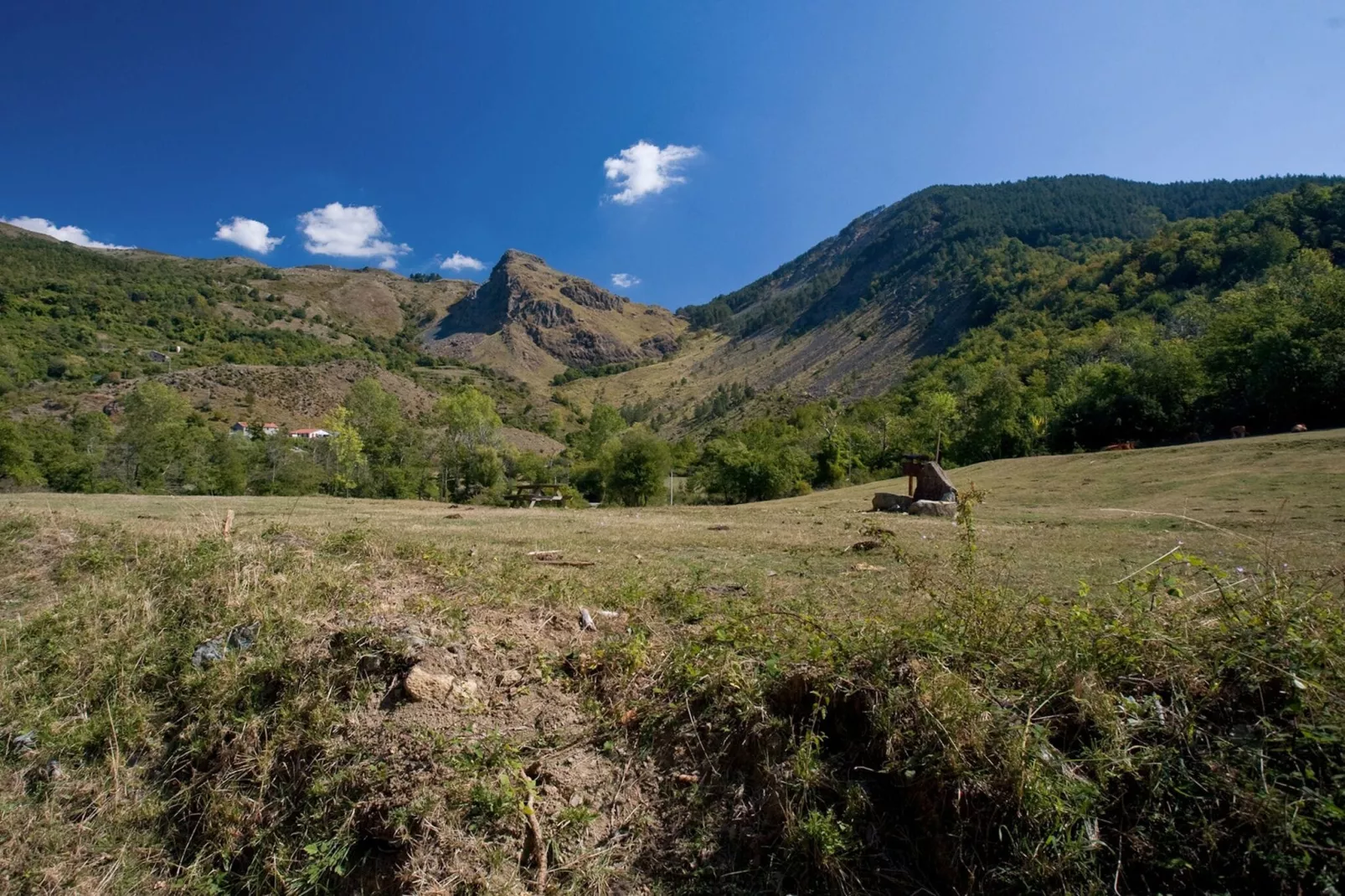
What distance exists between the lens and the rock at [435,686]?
14.3 ft

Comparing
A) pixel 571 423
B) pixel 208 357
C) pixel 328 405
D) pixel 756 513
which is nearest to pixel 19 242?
pixel 208 357

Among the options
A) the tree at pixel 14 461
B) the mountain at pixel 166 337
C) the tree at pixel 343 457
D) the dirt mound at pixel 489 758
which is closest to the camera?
the dirt mound at pixel 489 758

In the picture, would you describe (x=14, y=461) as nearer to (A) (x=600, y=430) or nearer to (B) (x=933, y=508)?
(A) (x=600, y=430)

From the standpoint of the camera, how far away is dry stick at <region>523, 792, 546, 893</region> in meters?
3.31

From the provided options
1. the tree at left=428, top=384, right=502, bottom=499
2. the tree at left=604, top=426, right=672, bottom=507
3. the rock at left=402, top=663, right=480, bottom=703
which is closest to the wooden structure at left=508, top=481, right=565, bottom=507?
the tree at left=604, top=426, right=672, bottom=507

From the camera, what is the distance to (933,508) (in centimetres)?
2361

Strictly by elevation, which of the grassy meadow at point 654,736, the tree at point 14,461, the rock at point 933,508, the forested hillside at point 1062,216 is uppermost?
the forested hillside at point 1062,216

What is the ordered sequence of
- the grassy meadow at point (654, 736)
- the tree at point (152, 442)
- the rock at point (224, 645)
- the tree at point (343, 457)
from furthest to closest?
the tree at point (343, 457)
the tree at point (152, 442)
the rock at point (224, 645)
the grassy meadow at point (654, 736)

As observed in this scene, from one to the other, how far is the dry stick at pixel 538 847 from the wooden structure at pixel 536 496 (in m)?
40.6

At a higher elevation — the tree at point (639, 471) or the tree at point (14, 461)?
the tree at point (14, 461)

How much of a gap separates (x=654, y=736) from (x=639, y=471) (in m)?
52.7

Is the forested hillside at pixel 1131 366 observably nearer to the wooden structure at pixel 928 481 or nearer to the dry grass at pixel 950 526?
the dry grass at pixel 950 526

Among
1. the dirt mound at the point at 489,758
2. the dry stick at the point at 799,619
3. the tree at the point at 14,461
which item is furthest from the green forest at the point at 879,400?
the dry stick at the point at 799,619

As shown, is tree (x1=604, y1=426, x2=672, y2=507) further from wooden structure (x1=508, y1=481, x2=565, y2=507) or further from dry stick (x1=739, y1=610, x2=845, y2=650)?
dry stick (x1=739, y1=610, x2=845, y2=650)
